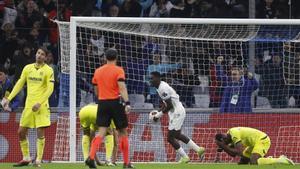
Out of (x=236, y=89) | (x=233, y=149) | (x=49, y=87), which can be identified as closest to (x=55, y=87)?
(x=49, y=87)

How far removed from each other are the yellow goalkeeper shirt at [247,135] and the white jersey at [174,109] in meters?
1.35

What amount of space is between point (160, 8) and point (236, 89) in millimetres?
3492

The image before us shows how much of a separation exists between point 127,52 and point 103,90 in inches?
229

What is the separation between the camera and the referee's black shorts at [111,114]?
54.4 feet

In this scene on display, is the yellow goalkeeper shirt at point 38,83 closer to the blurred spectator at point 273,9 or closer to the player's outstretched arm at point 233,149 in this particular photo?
the player's outstretched arm at point 233,149

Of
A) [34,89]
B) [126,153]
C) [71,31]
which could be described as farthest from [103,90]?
[71,31]

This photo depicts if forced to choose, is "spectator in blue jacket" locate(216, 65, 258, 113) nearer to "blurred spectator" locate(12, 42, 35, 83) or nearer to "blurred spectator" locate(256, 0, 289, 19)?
"blurred spectator" locate(256, 0, 289, 19)

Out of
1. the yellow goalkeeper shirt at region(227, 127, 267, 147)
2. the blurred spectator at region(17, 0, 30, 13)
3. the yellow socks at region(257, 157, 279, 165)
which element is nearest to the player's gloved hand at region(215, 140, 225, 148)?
the yellow goalkeeper shirt at region(227, 127, 267, 147)

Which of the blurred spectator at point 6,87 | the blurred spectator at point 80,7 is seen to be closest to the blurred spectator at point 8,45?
the blurred spectator at point 6,87

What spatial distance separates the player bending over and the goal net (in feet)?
3.37

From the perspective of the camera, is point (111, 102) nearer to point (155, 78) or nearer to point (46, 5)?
point (155, 78)

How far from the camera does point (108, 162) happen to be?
19.0 m

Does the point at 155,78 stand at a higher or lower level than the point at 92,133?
Answer: higher

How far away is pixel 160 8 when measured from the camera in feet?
80.2
